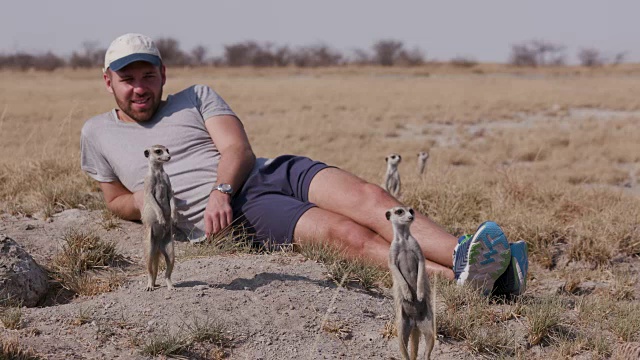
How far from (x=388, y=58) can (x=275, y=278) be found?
63996 millimetres

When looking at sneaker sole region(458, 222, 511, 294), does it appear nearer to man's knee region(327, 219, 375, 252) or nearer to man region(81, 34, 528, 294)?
man region(81, 34, 528, 294)

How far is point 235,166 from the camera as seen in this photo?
4.63m

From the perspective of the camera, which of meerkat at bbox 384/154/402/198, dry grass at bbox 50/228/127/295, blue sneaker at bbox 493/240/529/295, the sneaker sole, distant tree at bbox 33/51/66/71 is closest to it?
the sneaker sole

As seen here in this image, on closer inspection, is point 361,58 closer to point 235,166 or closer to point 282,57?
point 282,57

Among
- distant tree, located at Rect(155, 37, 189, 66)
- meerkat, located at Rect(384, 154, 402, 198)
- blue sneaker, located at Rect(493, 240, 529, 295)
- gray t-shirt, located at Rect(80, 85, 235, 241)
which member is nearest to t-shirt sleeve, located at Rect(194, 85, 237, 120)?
gray t-shirt, located at Rect(80, 85, 235, 241)

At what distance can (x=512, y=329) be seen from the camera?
357cm

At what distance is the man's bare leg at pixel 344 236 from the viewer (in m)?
4.29

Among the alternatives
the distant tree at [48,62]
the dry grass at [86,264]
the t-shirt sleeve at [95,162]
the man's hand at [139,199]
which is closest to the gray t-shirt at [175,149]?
the t-shirt sleeve at [95,162]

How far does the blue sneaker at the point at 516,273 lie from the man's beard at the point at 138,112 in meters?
2.50

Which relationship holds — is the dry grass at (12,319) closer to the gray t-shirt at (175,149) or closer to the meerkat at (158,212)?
the meerkat at (158,212)

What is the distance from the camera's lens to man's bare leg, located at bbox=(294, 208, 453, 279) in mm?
4285

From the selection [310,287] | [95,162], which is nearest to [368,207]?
[310,287]

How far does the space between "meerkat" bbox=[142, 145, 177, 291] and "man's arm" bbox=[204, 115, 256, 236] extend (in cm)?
77

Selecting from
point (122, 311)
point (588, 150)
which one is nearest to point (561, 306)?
point (122, 311)
